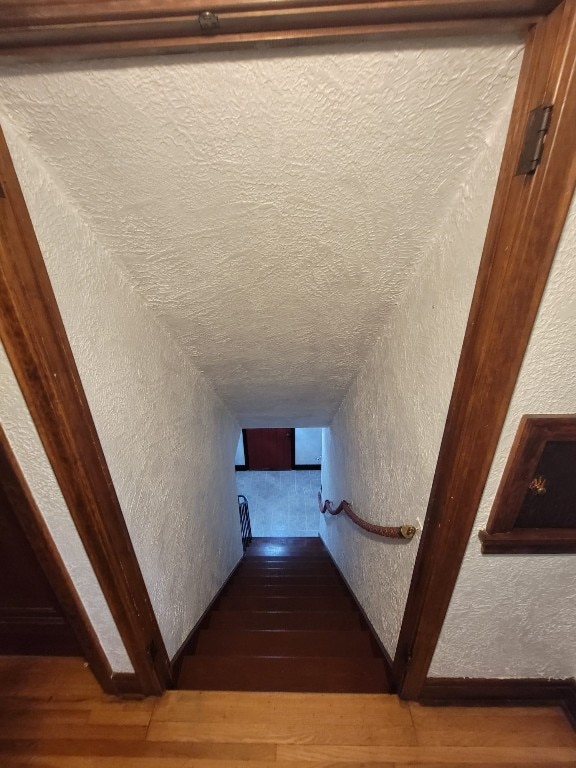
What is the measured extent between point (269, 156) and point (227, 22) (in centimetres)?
19

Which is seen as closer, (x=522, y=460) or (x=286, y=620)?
(x=522, y=460)

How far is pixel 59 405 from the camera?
2.30 ft

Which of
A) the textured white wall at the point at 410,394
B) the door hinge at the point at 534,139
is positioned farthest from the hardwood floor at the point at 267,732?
the door hinge at the point at 534,139

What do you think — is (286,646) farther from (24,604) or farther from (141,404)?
(141,404)

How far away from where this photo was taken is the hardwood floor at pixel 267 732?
3.32 feet

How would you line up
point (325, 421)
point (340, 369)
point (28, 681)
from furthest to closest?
point (325, 421) → point (340, 369) → point (28, 681)

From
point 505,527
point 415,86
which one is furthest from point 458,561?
point 415,86

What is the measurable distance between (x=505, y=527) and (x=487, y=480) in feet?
0.47

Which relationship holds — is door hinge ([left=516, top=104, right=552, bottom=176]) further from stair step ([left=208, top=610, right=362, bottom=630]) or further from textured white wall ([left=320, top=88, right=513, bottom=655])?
stair step ([left=208, top=610, right=362, bottom=630])

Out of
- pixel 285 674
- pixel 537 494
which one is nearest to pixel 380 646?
pixel 285 674

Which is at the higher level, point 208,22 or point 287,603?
point 208,22

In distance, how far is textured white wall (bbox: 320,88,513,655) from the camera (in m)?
0.68

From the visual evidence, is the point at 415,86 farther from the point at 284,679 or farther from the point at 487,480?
the point at 284,679

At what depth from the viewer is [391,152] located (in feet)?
2.02
